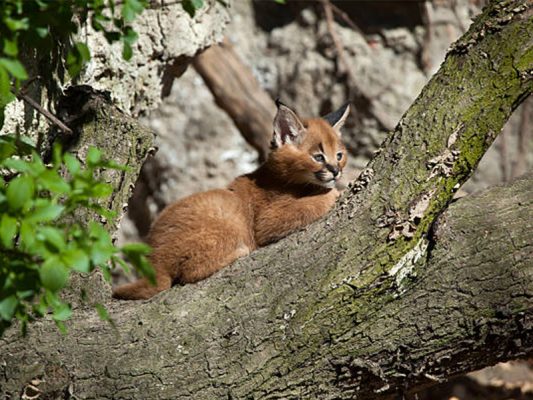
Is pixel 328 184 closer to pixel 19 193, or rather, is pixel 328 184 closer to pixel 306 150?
pixel 306 150

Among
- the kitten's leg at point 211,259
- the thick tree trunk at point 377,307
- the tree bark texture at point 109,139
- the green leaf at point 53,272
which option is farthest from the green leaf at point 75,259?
the kitten's leg at point 211,259

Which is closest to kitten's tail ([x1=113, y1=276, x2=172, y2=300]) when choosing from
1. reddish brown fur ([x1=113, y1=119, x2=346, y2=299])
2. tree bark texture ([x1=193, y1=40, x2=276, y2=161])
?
reddish brown fur ([x1=113, y1=119, x2=346, y2=299])

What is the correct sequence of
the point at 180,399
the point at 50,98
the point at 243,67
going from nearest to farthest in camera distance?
the point at 180,399, the point at 50,98, the point at 243,67

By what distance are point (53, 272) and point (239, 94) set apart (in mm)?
5018

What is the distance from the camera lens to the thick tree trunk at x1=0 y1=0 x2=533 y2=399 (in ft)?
12.1

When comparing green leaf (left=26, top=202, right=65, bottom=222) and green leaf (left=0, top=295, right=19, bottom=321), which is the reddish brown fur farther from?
green leaf (left=26, top=202, right=65, bottom=222)

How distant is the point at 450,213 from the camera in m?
3.91

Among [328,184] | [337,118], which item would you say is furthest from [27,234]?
[337,118]

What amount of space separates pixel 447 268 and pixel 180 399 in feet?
4.07

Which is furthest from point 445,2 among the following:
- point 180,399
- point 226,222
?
point 180,399

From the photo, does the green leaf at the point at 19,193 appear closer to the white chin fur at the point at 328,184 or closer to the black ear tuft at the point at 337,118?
the white chin fur at the point at 328,184

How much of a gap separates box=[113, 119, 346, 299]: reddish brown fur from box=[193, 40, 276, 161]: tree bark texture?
5.74 feet

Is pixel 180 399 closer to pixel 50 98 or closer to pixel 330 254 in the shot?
pixel 330 254

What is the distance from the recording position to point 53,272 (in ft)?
7.62
